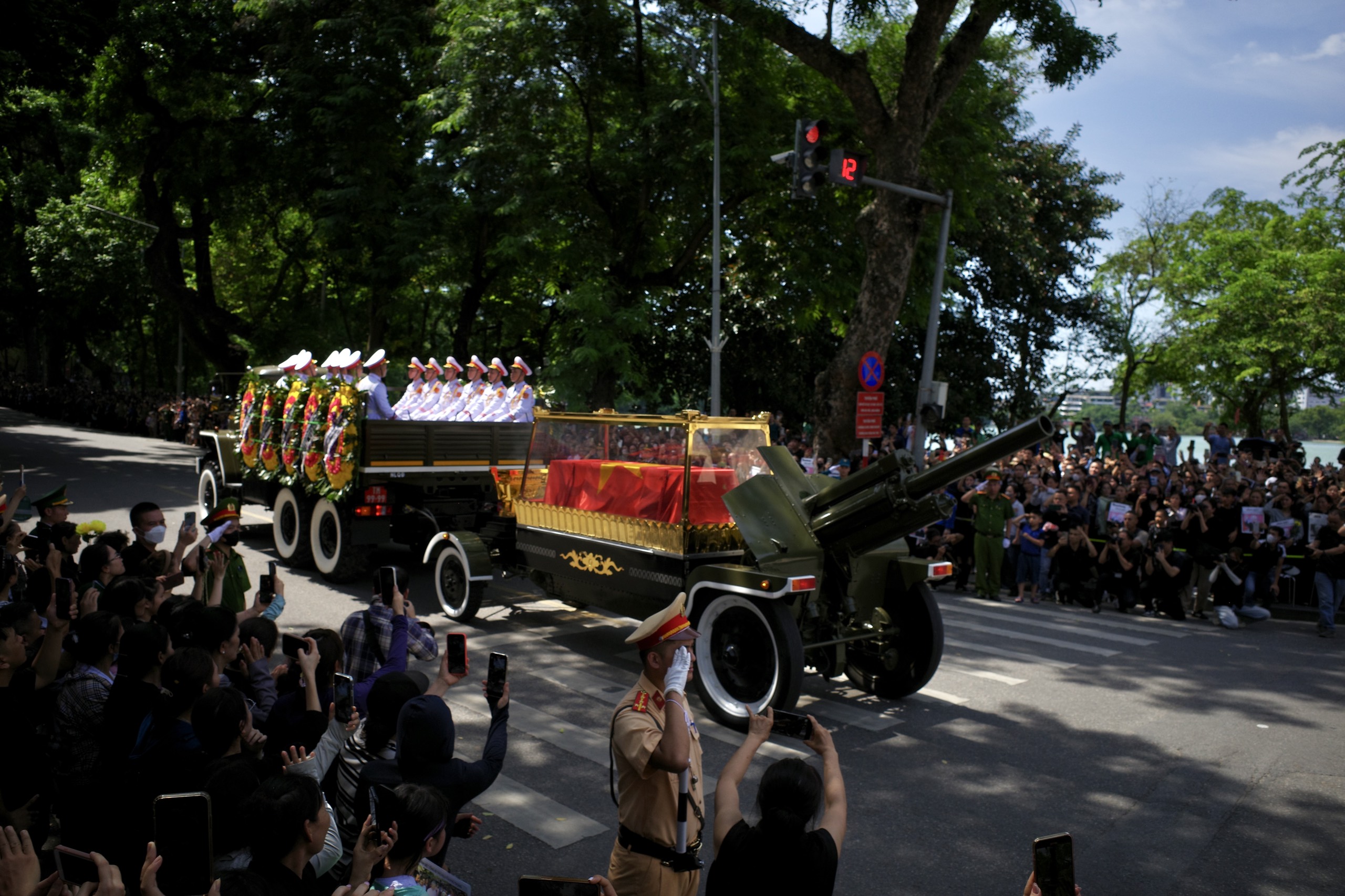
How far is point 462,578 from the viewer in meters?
10.6

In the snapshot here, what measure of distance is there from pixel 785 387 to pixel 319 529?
1927 cm

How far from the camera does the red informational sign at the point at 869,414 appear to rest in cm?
1653

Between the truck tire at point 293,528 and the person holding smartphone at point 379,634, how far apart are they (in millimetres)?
7647

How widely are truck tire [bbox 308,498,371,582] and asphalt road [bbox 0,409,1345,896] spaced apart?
0.99ft

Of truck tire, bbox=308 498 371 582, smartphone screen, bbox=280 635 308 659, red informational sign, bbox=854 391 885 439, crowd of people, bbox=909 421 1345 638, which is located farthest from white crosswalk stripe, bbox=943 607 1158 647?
smartphone screen, bbox=280 635 308 659

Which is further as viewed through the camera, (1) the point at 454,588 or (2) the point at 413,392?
(2) the point at 413,392

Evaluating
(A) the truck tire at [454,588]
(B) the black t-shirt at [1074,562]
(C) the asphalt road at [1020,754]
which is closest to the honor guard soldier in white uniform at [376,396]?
(A) the truck tire at [454,588]

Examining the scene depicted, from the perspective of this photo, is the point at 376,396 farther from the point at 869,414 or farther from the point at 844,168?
the point at 869,414

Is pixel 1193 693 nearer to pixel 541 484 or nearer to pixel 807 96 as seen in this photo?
pixel 541 484

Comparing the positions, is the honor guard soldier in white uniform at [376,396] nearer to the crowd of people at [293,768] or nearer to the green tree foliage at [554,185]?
the crowd of people at [293,768]

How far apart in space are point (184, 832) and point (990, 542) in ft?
41.1

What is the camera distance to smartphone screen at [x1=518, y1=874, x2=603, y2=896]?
2473 mm

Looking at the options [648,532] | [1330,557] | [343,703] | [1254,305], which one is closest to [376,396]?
[648,532]

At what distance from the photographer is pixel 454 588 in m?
10.7
